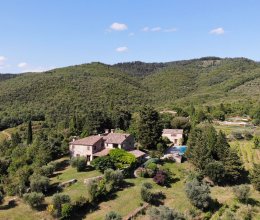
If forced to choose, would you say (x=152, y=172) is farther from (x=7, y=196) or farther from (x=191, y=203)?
(x=7, y=196)

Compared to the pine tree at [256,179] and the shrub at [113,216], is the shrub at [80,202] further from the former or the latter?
the pine tree at [256,179]

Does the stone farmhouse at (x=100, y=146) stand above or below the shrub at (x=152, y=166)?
above

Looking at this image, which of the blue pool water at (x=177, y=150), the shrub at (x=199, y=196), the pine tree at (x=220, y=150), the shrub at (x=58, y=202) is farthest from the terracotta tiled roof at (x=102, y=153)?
the pine tree at (x=220, y=150)

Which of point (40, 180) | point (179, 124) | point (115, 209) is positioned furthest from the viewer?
point (179, 124)

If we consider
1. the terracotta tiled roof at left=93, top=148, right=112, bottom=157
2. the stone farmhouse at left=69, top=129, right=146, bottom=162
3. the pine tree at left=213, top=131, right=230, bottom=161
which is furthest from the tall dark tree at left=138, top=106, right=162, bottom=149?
the pine tree at left=213, top=131, right=230, bottom=161

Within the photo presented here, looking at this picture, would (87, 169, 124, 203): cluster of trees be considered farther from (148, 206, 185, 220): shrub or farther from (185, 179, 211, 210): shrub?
(185, 179, 211, 210): shrub

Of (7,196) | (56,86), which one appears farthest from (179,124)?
(56,86)
